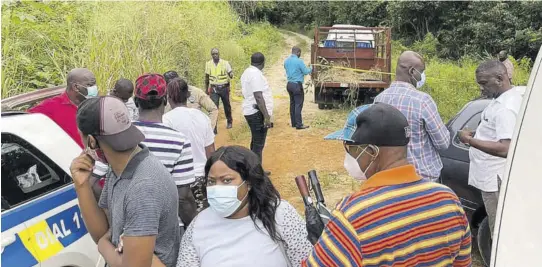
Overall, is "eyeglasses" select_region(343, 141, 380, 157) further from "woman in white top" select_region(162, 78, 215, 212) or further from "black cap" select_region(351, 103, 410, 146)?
"woman in white top" select_region(162, 78, 215, 212)

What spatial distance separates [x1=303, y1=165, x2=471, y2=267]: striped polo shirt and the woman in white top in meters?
2.45

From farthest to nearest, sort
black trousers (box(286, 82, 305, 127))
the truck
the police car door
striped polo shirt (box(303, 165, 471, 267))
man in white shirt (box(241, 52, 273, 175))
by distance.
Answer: the truck → black trousers (box(286, 82, 305, 127)) → man in white shirt (box(241, 52, 273, 175)) → the police car door → striped polo shirt (box(303, 165, 471, 267))

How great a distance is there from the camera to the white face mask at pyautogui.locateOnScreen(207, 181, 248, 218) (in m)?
2.18

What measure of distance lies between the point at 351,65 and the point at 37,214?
33.4ft

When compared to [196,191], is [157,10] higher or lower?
higher

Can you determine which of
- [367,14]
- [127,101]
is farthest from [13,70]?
[367,14]

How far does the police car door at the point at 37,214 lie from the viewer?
268 centimetres

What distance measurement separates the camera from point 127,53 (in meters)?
8.18

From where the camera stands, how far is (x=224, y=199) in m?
2.19

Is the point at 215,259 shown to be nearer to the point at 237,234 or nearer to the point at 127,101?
the point at 237,234

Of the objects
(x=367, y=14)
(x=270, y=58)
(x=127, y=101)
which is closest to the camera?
(x=127, y=101)

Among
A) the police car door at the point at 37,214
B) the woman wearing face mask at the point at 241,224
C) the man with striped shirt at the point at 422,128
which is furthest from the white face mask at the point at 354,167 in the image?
the police car door at the point at 37,214

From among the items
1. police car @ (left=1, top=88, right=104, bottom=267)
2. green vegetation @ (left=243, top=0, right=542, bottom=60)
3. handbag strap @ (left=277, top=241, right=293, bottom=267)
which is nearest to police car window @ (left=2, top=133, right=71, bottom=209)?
police car @ (left=1, top=88, right=104, bottom=267)

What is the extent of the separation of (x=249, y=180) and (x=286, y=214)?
0.24 metres
